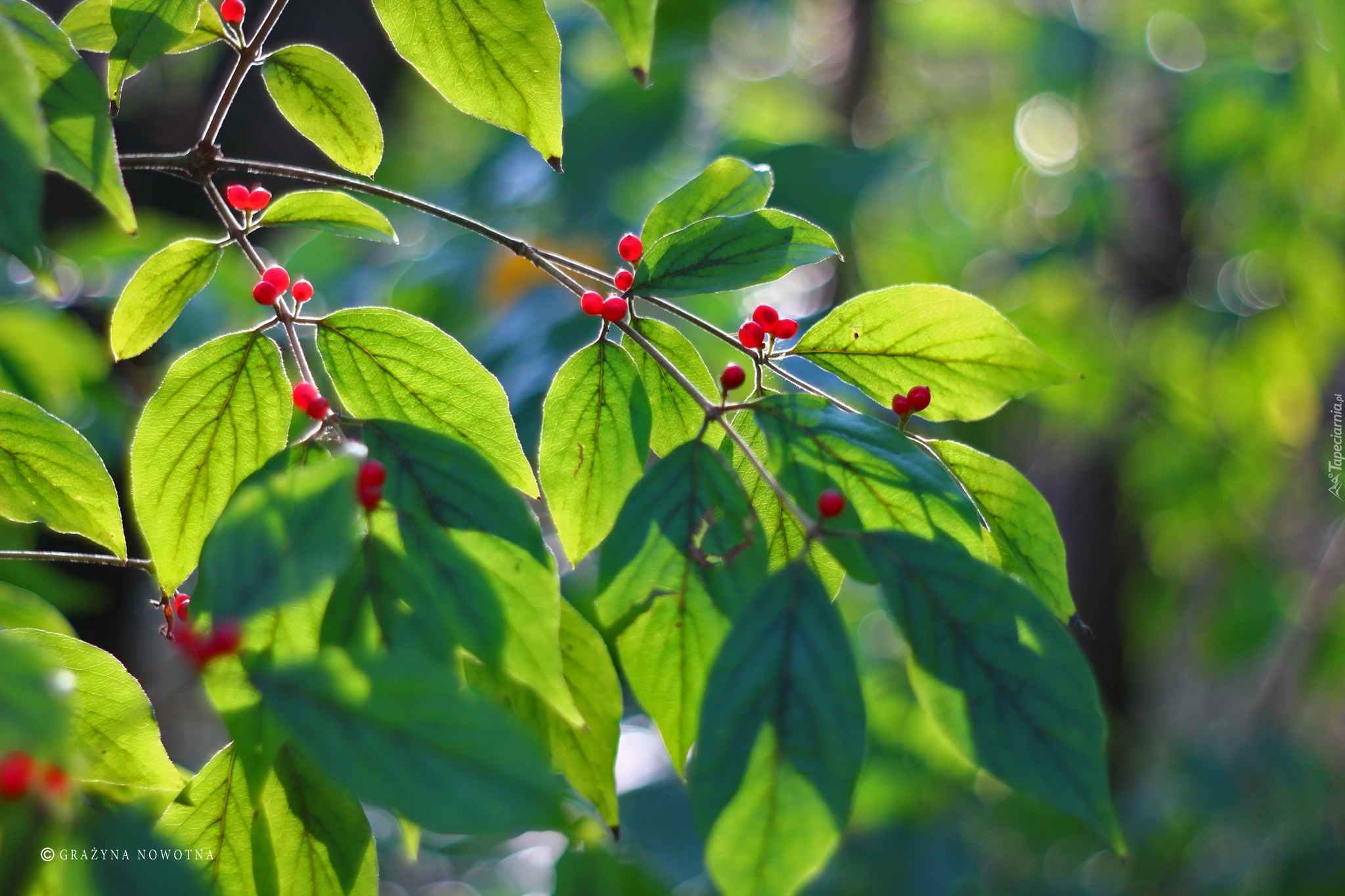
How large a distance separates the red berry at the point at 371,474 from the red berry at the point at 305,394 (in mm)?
82

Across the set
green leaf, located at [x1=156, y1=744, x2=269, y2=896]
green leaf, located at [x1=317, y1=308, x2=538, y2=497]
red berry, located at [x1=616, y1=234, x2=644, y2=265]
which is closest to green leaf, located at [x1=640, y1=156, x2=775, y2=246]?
red berry, located at [x1=616, y1=234, x2=644, y2=265]

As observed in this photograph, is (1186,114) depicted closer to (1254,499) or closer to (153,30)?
(1254,499)

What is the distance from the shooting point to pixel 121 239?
4.91ft

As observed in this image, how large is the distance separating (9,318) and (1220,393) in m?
2.86

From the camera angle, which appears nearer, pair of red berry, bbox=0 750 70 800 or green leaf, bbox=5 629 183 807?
pair of red berry, bbox=0 750 70 800

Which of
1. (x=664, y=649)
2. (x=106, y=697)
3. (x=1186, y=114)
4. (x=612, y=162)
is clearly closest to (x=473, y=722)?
(x=664, y=649)

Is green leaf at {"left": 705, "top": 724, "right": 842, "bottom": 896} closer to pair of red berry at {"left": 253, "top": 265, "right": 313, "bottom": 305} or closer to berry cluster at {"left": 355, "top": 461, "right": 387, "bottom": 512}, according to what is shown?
berry cluster at {"left": 355, "top": 461, "right": 387, "bottom": 512}

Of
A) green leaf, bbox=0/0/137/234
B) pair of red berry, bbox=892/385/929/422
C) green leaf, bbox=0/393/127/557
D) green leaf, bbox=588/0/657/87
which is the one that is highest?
green leaf, bbox=588/0/657/87

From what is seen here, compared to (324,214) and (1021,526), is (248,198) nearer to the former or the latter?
(324,214)

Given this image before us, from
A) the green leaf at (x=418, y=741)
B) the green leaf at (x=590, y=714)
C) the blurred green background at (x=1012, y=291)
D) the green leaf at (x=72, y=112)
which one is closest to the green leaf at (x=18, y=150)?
the green leaf at (x=72, y=112)

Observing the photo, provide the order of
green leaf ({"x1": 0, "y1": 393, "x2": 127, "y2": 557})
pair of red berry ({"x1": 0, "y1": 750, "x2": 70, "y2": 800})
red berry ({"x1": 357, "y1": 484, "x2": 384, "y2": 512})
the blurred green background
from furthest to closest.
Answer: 1. the blurred green background
2. green leaf ({"x1": 0, "y1": 393, "x2": 127, "y2": 557})
3. red berry ({"x1": 357, "y1": 484, "x2": 384, "y2": 512})
4. pair of red berry ({"x1": 0, "y1": 750, "x2": 70, "y2": 800})

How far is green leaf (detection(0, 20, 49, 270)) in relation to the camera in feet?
0.99

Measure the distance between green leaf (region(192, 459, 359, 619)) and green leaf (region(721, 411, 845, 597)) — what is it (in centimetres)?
18

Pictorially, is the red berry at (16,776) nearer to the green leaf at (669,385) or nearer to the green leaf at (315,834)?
the green leaf at (315,834)
